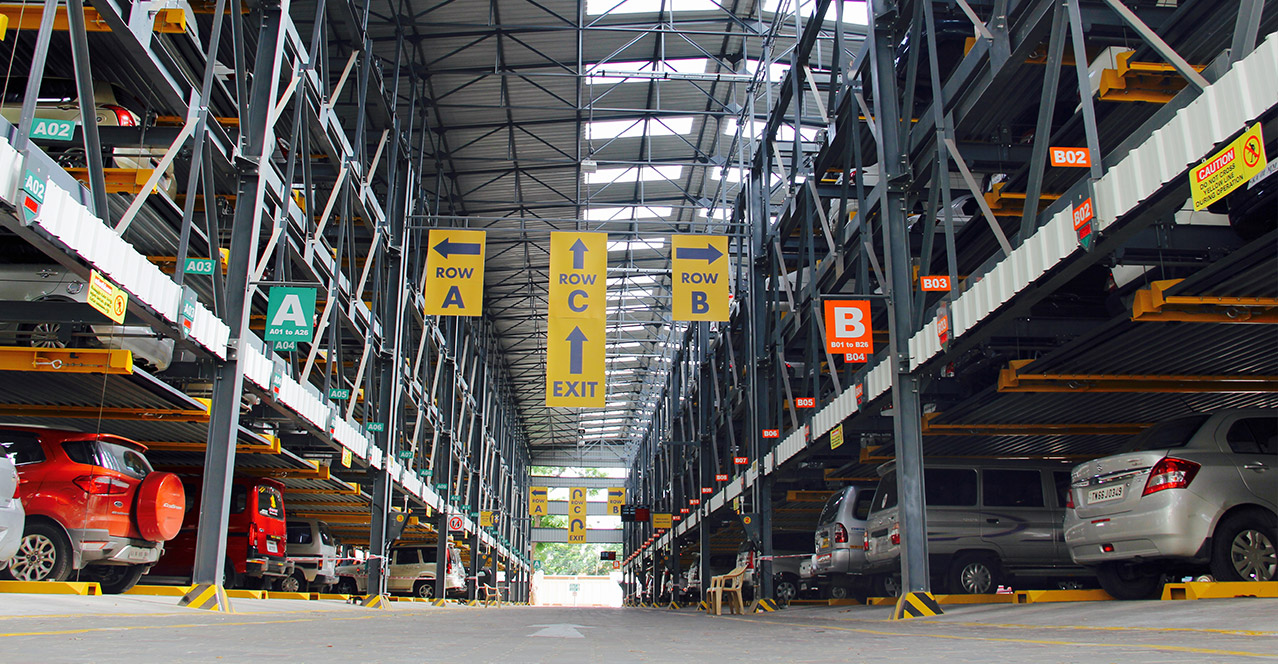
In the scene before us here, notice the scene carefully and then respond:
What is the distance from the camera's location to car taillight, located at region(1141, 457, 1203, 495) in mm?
7910

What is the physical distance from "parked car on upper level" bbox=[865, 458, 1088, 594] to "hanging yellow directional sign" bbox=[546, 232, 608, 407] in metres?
7.98

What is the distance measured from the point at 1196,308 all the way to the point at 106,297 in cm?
979

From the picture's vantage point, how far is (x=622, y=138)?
2914 centimetres

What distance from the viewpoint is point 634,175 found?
31234mm

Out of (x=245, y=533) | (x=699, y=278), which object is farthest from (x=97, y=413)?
(x=699, y=278)

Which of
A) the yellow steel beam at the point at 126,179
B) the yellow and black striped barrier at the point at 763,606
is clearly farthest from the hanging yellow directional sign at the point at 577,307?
the yellow steel beam at the point at 126,179

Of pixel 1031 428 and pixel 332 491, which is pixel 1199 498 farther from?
pixel 332 491

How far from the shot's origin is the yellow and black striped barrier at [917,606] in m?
9.85

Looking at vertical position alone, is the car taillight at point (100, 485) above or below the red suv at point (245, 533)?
above

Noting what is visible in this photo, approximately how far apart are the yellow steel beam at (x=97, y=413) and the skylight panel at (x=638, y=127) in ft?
58.7

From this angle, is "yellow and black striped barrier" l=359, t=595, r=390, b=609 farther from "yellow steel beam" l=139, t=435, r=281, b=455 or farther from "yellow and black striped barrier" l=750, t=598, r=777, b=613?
"yellow and black striped barrier" l=750, t=598, r=777, b=613

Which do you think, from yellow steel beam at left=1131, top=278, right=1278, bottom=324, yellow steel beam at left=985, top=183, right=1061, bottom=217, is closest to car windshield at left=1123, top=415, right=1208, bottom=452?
yellow steel beam at left=1131, top=278, right=1278, bottom=324

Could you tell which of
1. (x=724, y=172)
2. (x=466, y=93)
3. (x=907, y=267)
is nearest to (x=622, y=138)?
(x=724, y=172)

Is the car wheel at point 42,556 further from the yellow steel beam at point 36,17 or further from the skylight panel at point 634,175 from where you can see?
the skylight panel at point 634,175
